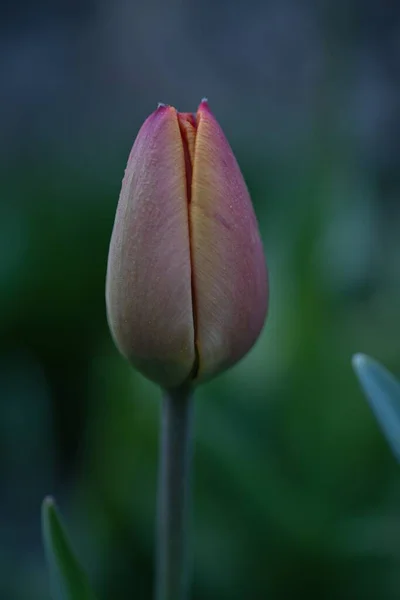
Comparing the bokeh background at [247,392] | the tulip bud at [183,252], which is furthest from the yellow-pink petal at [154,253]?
the bokeh background at [247,392]

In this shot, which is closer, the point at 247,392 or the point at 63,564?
the point at 63,564

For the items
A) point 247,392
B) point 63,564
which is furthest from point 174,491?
point 247,392

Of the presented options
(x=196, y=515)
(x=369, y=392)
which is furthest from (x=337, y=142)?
(x=369, y=392)

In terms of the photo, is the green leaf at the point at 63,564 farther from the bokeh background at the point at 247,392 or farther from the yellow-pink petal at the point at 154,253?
the bokeh background at the point at 247,392

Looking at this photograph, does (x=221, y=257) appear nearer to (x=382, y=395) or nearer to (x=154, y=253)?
(x=154, y=253)

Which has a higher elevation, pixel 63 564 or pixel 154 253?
pixel 154 253
